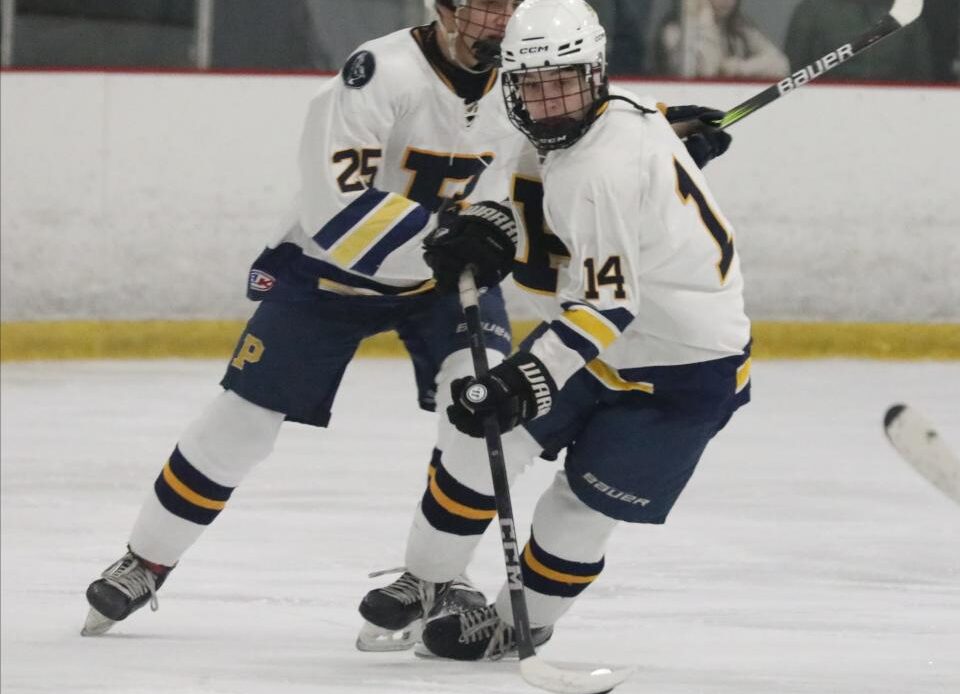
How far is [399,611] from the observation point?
9.18 ft

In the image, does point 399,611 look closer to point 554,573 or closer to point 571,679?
point 554,573

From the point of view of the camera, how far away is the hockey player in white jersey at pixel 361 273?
284 cm

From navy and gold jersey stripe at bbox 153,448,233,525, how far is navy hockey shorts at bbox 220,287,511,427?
0.15m

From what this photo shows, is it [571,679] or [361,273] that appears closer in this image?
[571,679]

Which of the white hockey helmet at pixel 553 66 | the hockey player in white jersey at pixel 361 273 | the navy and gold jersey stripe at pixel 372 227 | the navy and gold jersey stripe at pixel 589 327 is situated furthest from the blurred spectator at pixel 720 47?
the navy and gold jersey stripe at pixel 589 327

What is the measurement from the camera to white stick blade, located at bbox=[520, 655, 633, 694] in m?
2.42

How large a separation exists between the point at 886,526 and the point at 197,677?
1.56 meters

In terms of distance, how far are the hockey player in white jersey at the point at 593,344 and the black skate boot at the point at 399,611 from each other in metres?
0.04

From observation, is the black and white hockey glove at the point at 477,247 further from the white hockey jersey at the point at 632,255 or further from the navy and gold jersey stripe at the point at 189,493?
the navy and gold jersey stripe at the point at 189,493

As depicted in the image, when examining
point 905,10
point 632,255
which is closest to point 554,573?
point 632,255

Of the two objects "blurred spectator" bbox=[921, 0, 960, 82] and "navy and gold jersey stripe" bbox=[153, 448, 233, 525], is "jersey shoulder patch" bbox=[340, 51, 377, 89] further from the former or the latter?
"blurred spectator" bbox=[921, 0, 960, 82]

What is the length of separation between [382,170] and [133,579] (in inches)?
29.8

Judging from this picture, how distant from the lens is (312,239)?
2969 millimetres

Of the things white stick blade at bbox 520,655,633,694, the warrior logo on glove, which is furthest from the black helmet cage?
white stick blade at bbox 520,655,633,694
